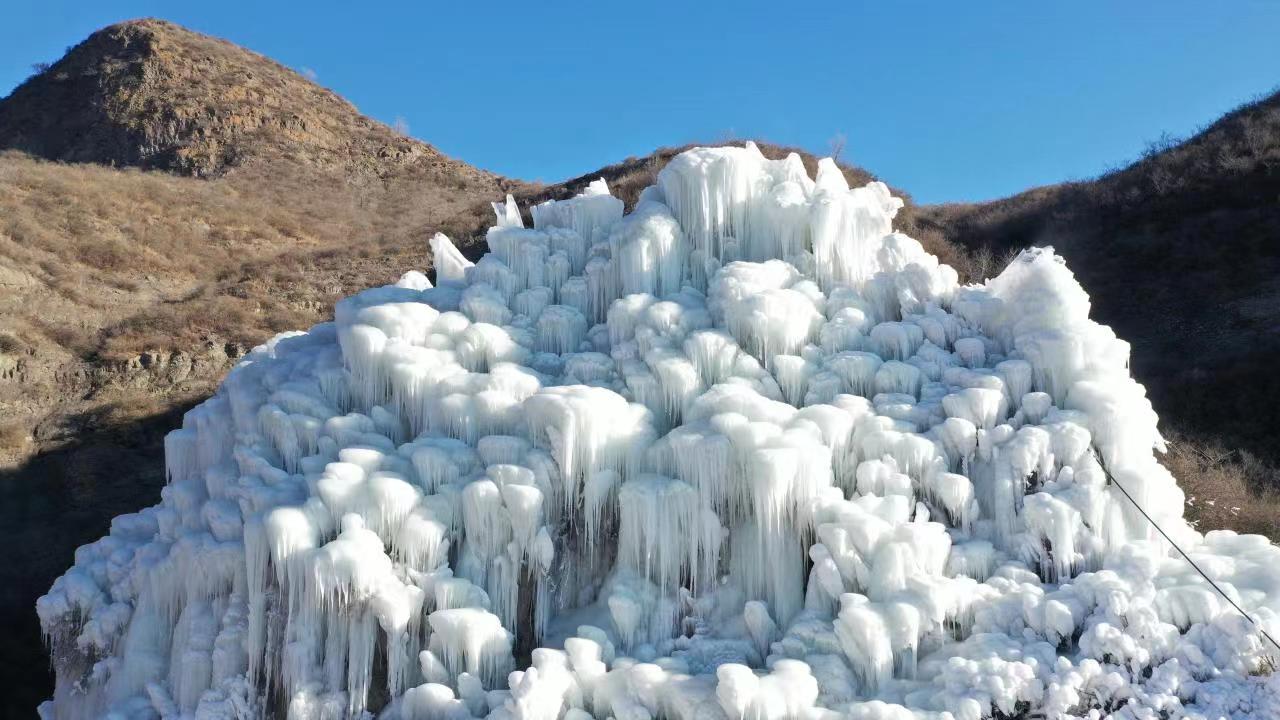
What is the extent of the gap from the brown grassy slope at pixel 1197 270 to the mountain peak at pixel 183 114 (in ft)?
103

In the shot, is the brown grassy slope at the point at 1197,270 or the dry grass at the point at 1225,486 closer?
the dry grass at the point at 1225,486

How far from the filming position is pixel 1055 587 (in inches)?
354

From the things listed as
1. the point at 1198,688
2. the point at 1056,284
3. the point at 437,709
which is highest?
the point at 1056,284

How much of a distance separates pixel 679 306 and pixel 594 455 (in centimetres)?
255

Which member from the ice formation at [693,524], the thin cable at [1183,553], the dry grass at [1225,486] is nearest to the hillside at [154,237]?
the ice formation at [693,524]

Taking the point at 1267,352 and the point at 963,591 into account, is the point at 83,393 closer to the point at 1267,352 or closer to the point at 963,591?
the point at 963,591

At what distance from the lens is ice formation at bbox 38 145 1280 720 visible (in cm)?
844

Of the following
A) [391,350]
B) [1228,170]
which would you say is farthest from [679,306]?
[1228,170]

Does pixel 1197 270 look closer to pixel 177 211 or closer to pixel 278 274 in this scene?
pixel 278 274

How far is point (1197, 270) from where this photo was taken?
26047mm

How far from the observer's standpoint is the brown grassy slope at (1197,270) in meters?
18.0

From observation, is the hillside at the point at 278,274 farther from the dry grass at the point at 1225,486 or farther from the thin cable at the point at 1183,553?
the thin cable at the point at 1183,553

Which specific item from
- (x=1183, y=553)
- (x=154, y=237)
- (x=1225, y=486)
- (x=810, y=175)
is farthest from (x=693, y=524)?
(x=154, y=237)

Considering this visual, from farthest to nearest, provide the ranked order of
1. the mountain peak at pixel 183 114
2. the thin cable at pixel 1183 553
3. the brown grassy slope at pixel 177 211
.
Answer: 1. the mountain peak at pixel 183 114
2. the brown grassy slope at pixel 177 211
3. the thin cable at pixel 1183 553
